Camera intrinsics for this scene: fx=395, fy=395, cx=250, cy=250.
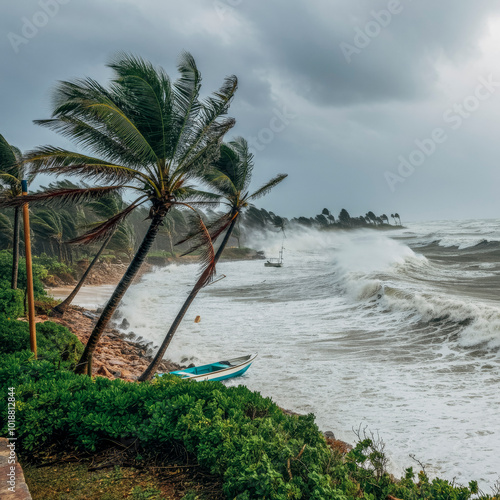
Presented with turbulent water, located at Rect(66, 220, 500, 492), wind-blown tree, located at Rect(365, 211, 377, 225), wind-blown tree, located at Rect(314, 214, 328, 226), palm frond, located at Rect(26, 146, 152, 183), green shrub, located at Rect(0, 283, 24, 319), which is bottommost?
green shrub, located at Rect(0, 283, 24, 319)

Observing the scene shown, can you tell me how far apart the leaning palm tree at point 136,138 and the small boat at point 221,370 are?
252 centimetres

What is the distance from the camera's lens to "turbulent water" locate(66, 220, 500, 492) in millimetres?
7324

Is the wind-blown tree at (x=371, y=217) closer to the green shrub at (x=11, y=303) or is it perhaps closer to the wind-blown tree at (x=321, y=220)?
A: the wind-blown tree at (x=321, y=220)

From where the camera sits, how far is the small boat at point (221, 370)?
930cm

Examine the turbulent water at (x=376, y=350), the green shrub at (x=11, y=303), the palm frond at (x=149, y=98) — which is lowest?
the green shrub at (x=11, y=303)

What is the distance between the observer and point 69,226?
3881cm

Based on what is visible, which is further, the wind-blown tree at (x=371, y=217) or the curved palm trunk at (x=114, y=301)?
the wind-blown tree at (x=371, y=217)

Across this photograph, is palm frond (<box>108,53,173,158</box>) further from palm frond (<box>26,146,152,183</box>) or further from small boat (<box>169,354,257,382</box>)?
small boat (<box>169,354,257,382</box>)

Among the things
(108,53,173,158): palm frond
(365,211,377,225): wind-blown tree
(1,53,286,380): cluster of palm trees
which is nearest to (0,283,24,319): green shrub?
(1,53,286,380): cluster of palm trees

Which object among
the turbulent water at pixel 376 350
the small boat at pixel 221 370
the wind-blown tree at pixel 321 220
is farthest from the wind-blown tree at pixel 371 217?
the small boat at pixel 221 370

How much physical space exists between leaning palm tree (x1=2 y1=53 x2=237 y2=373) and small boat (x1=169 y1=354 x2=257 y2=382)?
2.52 m

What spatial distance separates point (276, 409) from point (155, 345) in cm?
1105

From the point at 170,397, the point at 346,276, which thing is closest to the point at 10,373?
the point at 170,397

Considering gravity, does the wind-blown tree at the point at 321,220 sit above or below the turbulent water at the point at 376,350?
above
